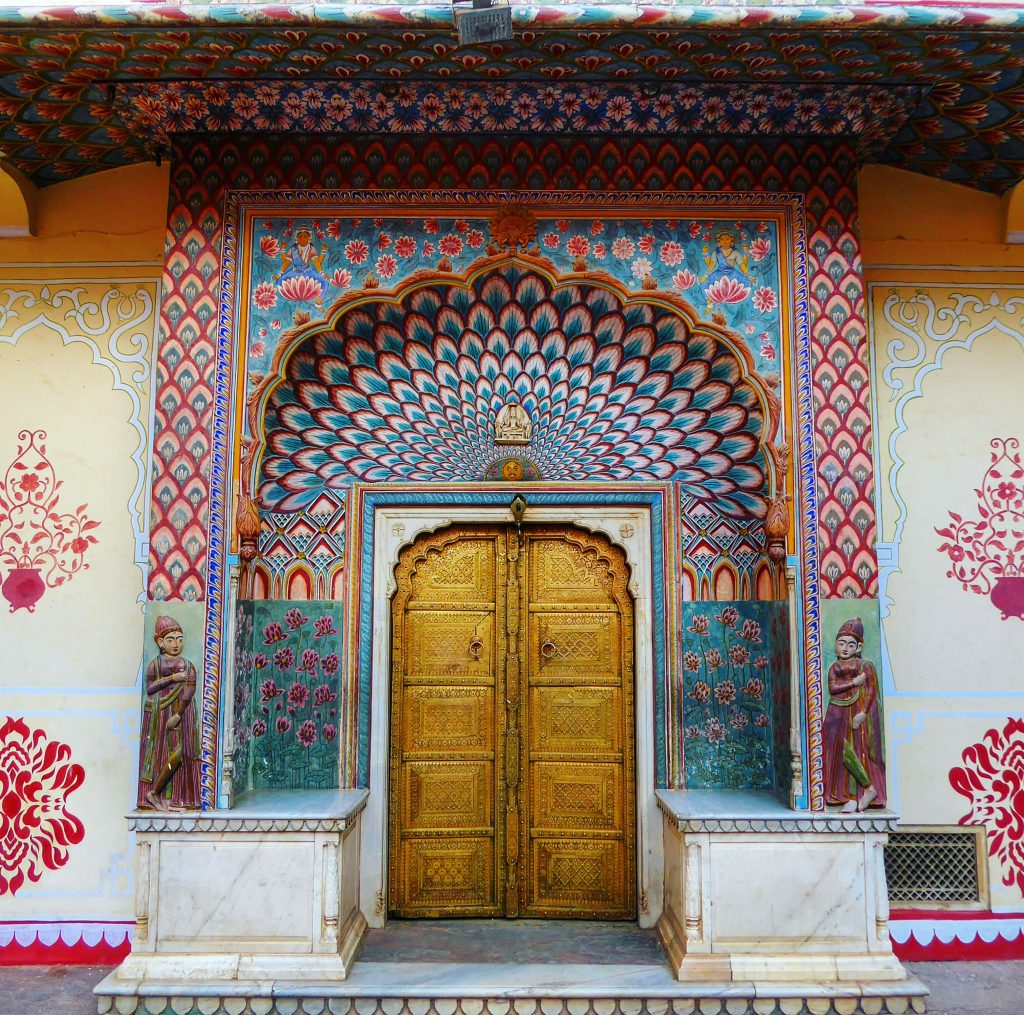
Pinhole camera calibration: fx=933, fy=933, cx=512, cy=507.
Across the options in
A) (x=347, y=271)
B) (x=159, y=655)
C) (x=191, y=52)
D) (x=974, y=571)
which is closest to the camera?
(x=191, y=52)

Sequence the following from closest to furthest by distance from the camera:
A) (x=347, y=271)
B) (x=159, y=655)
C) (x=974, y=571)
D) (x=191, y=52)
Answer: (x=191, y=52) → (x=159, y=655) → (x=347, y=271) → (x=974, y=571)

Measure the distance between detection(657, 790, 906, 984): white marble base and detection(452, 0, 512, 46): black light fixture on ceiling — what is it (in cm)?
334

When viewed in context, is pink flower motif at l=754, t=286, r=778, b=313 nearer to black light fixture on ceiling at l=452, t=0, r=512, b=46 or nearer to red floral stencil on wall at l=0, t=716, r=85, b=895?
black light fixture on ceiling at l=452, t=0, r=512, b=46

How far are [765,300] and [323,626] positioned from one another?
109 inches

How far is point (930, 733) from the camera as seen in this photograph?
4.75m

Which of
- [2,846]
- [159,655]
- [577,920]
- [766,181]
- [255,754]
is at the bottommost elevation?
[577,920]

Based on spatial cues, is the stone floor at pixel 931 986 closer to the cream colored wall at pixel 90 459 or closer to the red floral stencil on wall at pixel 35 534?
the cream colored wall at pixel 90 459

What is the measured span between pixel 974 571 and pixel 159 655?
4.05 metres

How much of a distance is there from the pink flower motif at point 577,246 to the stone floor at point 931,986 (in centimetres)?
374

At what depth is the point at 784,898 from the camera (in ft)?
13.3

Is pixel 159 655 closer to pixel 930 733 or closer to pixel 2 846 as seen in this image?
pixel 2 846

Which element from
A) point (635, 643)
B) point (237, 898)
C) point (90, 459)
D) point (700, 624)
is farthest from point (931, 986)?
point (90, 459)

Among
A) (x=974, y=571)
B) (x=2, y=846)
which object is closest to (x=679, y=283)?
(x=974, y=571)

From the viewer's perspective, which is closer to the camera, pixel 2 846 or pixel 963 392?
pixel 2 846
